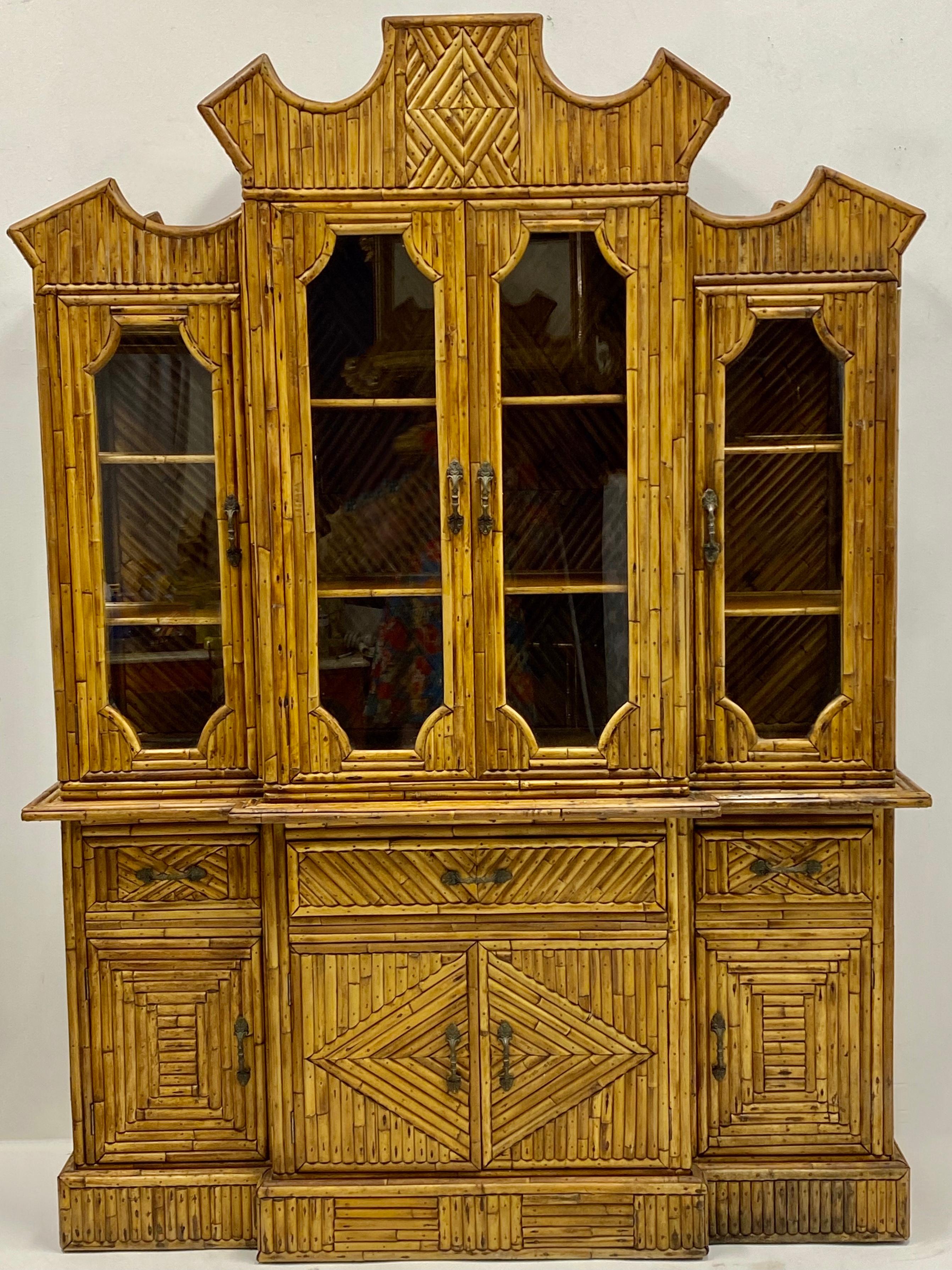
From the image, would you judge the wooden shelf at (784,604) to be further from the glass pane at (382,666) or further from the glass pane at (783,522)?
the glass pane at (382,666)

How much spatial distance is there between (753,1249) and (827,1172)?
220mm

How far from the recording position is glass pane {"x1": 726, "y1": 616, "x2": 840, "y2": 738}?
2832mm

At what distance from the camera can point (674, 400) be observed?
2664 mm

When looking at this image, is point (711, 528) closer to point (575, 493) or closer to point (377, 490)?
point (575, 493)

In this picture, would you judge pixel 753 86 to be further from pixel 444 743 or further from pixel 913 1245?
pixel 913 1245

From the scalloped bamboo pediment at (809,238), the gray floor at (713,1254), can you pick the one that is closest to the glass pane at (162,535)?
the scalloped bamboo pediment at (809,238)

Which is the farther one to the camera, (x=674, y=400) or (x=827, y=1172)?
(x=827, y=1172)

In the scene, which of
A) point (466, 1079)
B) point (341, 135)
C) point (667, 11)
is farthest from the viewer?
A: point (667, 11)

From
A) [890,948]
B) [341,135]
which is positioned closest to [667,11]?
[341,135]

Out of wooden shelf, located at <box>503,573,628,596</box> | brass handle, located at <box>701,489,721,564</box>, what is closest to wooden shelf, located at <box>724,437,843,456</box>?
brass handle, located at <box>701,489,721,564</box>

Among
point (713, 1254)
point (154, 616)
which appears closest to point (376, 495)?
point (154, 616)

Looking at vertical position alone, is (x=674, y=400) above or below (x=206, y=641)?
above

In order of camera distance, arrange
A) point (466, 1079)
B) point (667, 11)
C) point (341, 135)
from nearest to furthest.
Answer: point (341, 135) < point (466, 1079) < point (667, 11)

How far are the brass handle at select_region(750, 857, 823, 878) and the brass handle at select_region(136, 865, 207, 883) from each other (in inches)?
45.7
